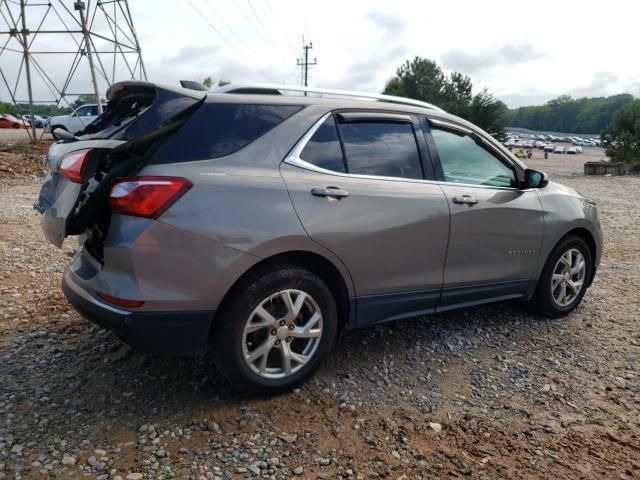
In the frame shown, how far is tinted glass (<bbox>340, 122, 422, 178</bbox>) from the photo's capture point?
10.9 ft

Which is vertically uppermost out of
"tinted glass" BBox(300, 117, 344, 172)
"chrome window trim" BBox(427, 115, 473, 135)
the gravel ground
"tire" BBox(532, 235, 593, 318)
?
"chrome window trim" BBox(427, 115, 473, 135)

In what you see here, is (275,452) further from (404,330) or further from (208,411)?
(404,330)

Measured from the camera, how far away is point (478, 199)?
3.79 meters

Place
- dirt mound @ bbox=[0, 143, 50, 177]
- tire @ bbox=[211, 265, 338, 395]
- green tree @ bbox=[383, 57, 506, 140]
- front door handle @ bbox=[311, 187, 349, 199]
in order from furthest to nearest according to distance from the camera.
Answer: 1. green tree @ bbox=[383, 57, 506, 140]
2. dirt mound @ bbox=[0, 143, 50, 177]
3. front door handle @ bbox=[311, 187, 349, 199]
4. tire @ bbox=[211, 265, 338, 395]

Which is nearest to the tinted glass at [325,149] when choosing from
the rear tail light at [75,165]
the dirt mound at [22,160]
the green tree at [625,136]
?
the rear tail light at [75,165]

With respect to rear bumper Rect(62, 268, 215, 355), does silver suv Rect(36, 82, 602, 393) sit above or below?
above

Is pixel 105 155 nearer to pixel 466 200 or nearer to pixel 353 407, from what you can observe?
pixel 353 407

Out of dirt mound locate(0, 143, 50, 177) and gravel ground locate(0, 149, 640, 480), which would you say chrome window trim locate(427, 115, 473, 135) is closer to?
gravel ground locate(0, 149, 640, 480)

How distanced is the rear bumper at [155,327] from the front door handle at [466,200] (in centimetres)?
188

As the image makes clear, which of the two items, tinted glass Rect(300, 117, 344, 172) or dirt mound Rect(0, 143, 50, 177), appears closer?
tinted glass Rect(300, 117, 344, 172)

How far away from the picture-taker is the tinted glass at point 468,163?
149 inches

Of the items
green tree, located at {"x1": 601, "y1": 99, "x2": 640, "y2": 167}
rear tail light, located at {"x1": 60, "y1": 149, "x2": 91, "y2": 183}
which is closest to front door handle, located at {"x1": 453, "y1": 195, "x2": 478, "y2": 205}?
rear tail light, located at {"x1": 60, "y1": 149, "x2": 91, "y2": 183}

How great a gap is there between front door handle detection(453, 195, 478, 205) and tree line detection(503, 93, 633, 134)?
15680 centimetres

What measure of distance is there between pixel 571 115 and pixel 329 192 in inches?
7014
